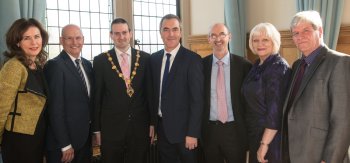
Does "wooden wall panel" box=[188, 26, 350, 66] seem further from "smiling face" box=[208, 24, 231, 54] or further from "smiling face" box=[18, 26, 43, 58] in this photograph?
"smiling face" box=[18, 26, 43, 58]

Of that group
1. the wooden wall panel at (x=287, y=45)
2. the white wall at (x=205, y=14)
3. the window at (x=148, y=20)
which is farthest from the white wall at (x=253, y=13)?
the window at (x=148, y=20)

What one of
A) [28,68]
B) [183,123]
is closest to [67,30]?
[28,68]

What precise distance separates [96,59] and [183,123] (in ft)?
2.83

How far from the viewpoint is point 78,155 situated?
100 inches

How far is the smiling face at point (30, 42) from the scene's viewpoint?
2225 millimetres

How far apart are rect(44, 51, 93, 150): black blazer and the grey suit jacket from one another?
1.46 metres

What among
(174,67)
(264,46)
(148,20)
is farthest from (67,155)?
(148,20)

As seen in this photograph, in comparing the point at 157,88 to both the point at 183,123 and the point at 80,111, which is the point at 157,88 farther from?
the point at 80,111

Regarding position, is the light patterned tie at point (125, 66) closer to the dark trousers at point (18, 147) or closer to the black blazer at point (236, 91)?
the black blazer at point (236, 91)

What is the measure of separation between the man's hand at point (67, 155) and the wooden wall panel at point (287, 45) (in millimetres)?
3277

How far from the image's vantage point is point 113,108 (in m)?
2.60

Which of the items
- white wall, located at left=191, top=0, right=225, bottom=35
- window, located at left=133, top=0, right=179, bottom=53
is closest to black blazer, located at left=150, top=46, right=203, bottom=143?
window, located at left=133, top=0, right=179, bottom=53

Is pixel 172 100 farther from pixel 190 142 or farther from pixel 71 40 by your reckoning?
pixel 71 40

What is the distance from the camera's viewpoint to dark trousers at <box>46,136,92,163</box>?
8.05ft
